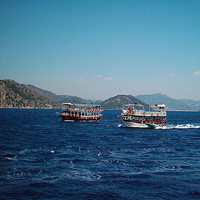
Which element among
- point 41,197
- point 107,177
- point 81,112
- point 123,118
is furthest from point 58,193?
point 81,112

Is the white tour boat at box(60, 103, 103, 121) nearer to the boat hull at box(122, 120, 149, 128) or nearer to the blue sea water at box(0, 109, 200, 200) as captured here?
the boat hull at box(122, 120, 149, 128)

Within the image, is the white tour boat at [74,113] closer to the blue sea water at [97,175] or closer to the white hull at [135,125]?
the white hull at [135,125]

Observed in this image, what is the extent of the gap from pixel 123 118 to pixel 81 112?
39783 mm

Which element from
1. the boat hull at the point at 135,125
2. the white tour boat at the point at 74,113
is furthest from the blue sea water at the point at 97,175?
the white tour boat at the point at 74,113

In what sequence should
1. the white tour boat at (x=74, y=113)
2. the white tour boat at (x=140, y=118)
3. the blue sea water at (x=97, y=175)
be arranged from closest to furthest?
the blue sea water at (x=97, y=175) → the white tour boat at (x=140, y=118) → the white tour boat at (x=74, y=113)

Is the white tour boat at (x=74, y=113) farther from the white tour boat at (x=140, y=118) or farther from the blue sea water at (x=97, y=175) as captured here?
the blue sea water at (x=97, y=175)

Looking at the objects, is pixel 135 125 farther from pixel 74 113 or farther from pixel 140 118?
pixel 74 113

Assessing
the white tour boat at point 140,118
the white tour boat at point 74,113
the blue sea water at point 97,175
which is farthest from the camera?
the white tour boat at point 74,113

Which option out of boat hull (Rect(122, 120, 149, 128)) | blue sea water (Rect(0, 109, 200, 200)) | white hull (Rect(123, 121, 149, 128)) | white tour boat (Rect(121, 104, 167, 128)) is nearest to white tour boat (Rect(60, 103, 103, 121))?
white tour boat (Rect(121, 104, 167, 128))

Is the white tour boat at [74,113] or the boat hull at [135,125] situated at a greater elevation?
the white tour boat at [74,113]

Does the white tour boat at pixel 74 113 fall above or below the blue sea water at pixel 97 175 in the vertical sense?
above

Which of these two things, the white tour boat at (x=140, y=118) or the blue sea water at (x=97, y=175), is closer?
the blue sea water at (x=97, y=175)

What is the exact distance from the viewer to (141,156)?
35.2m

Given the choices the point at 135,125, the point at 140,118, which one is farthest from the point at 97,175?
the point at 140,118
